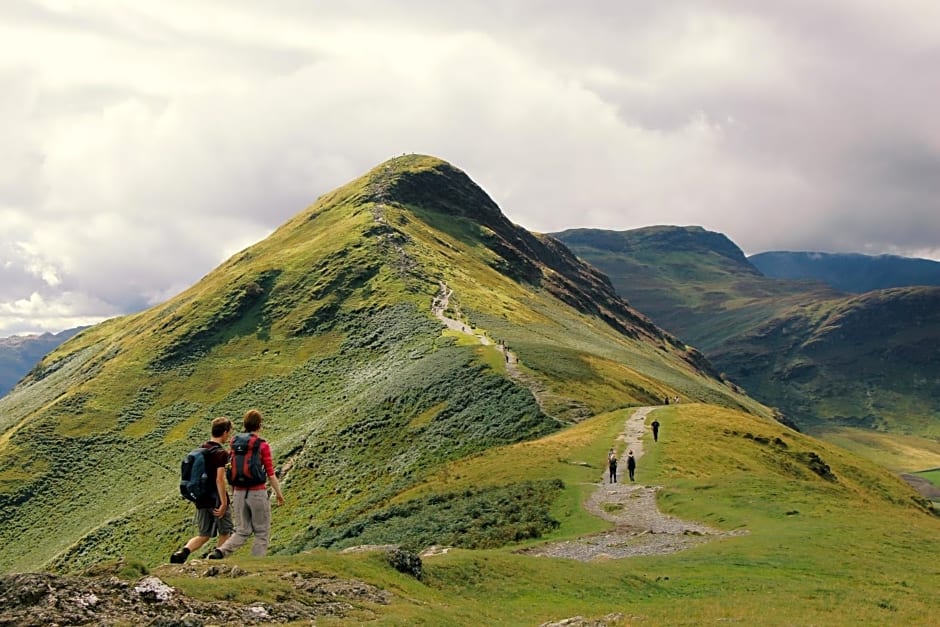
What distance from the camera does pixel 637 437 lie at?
183ft

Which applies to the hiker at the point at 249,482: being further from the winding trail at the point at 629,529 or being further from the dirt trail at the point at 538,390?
the dirt trail at the point at 538,390

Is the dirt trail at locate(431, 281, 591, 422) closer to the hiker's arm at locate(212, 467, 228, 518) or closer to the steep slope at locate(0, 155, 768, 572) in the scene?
the steep slope at locate(0, 155, 768, 572)

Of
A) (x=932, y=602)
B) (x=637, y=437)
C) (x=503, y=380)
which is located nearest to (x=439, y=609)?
(x=932, y=602)

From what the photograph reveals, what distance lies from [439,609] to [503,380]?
53.6m

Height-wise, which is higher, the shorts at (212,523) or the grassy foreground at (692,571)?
the shorts at (212,523)

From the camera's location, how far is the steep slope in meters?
64.6

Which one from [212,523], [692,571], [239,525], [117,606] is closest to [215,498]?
[212,523]

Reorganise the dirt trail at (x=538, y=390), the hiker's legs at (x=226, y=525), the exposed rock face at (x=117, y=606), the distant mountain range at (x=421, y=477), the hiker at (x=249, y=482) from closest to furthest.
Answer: the exposed rock face at (x=117, y=606) < the hiker at (x=249, y=482) < the hiker's legs at (x=226, y=525) < the distant mountain range at (x=421, y=477) < the dirt trail at (x=538, y=390)

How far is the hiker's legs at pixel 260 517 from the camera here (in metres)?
17.7

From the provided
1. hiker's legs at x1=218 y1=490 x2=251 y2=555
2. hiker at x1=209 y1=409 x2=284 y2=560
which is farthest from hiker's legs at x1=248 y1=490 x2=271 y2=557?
hiker's legs at x1=218 y1=490 x2=251 y2=555

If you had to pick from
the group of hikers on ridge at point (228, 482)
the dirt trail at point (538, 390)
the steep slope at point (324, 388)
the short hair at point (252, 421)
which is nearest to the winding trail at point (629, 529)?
the steep slope at point (324, 388)

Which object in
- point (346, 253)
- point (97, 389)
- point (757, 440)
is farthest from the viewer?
point (346, 253)

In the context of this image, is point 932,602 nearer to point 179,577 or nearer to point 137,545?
point 179,577

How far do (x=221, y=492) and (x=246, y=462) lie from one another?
35.1 inches
